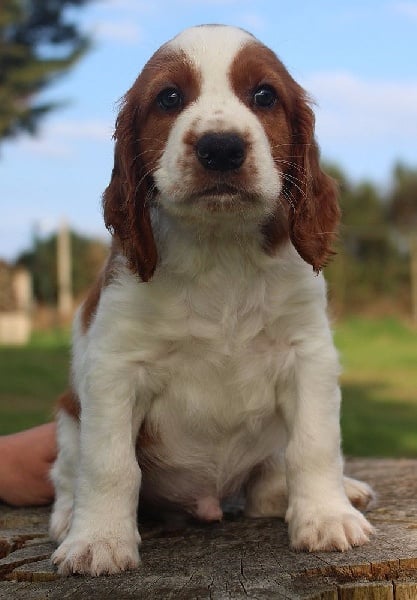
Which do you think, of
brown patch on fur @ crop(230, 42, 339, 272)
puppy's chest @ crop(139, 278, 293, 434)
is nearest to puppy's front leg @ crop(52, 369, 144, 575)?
puppy's chest @ crop(139, 278, 293, 434)

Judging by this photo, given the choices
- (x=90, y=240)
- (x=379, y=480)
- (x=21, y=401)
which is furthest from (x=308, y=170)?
(x=90, y=240)

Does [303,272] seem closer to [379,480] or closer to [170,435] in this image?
[170,435]

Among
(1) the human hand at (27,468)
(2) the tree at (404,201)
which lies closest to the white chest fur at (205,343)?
(1) the human hand at (27,468)

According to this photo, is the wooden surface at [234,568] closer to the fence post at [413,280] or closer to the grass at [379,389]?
the grass at [379,389]

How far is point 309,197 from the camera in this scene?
3467 millimetres

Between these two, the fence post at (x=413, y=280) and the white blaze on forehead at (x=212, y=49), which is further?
the fence post at (x=413, y=280)

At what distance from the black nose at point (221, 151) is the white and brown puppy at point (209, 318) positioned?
0.16m

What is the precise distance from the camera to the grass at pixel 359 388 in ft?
31.6

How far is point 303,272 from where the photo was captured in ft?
11.4

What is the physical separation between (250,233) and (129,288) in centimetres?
51

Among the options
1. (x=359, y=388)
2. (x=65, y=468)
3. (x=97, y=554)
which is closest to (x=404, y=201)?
(x=359, y=388)

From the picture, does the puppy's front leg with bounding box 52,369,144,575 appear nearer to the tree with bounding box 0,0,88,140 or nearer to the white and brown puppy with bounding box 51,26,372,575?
the white and brown puppy with bounding box 51,26,372,575

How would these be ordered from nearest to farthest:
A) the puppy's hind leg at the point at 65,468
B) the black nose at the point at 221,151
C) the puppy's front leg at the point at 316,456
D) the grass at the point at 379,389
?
1. the black nose at the point at 221,151
2. the puppy's front leg at the point at 316,456
3. the puppy's hind leg at the point at 65,468
4. the grass at the point at 379,389

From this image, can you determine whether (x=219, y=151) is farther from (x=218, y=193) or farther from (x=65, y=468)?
(x=65, y=468)
